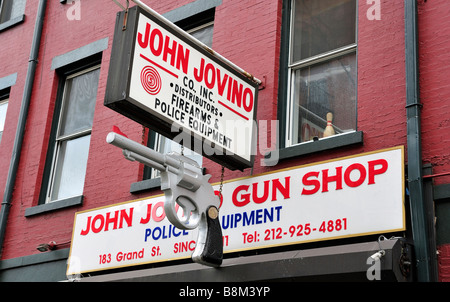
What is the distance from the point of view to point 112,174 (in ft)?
30.3

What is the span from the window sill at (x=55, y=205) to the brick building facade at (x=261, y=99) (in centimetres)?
2

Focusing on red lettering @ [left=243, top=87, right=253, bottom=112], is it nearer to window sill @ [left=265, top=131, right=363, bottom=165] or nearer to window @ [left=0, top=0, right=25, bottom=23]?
window sill @ [left=265, top=131, right=363, bottom=165]

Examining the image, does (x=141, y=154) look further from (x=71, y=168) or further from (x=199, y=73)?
(x=71, y=168)

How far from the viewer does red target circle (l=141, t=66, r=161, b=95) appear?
6668 mm

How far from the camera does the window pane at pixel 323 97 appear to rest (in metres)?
7.83

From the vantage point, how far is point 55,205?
9.55 meters

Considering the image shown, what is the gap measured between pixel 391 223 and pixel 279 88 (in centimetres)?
239

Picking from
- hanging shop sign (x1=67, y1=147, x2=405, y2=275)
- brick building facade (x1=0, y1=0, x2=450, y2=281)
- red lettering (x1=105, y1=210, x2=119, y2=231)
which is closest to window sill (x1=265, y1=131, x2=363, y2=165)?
brick building facade (x1=0, y1=0, x2=450, y2=281)

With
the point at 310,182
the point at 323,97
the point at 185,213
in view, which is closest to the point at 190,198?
the point at 185,213

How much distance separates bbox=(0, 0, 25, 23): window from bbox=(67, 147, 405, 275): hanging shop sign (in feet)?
15.8

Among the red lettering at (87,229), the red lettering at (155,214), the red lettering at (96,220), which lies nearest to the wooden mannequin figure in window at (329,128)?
the red lettering at (155,214)

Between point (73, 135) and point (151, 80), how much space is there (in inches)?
150
